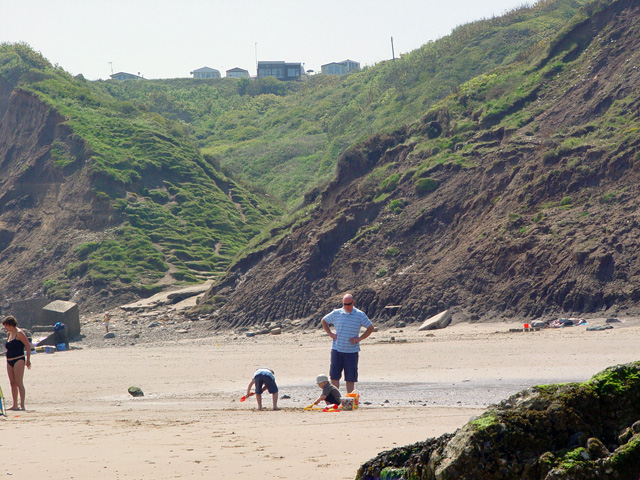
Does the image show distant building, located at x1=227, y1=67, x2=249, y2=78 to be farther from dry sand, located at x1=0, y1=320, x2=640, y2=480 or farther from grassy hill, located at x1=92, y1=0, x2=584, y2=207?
dry sand, located at x1=0, y1=320, x2=640, y2=480

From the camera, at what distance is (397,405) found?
9289mm

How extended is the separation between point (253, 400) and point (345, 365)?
6.13 feet

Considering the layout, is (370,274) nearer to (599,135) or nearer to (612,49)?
(599,135)

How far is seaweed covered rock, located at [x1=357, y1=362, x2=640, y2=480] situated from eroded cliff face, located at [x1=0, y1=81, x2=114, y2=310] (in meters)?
33.8

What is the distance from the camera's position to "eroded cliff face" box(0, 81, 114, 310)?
38.7m

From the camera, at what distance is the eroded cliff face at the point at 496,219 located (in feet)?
62.7

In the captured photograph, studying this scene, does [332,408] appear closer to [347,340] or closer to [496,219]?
[347,340]

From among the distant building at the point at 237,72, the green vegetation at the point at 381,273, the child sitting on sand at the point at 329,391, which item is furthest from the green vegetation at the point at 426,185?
the distant building at the point at 237,72

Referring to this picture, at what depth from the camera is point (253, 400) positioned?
10891 millimetres

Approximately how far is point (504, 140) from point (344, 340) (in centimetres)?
1719

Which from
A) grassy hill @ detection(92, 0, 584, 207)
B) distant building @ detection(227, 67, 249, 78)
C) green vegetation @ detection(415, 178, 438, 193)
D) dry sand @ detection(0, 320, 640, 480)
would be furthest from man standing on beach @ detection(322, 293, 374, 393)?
distant building @ detection(227, 67, 249, 78)

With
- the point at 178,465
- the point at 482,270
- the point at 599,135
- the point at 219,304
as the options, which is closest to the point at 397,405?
the point at 178,465

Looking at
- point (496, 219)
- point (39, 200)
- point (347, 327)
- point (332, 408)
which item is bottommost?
point (332, 408)

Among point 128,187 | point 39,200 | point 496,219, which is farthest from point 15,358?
point 39,200
